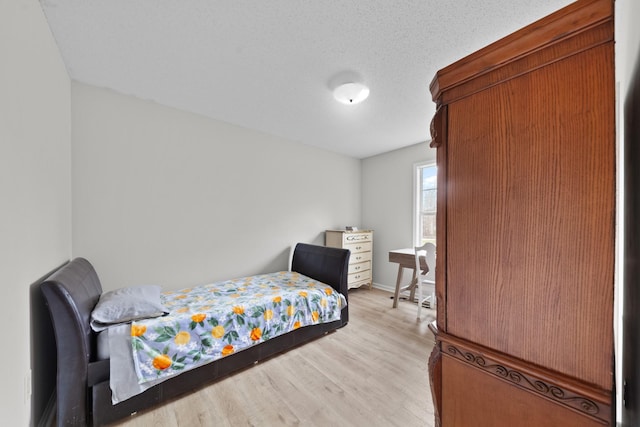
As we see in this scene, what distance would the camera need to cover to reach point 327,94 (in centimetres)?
229

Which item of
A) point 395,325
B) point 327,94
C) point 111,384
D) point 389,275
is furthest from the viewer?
point 389,275

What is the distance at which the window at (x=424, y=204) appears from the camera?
3715mm

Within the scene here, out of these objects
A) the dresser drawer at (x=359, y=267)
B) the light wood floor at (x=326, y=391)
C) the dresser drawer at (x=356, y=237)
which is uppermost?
the dresser drawer at (x=356, y=237)

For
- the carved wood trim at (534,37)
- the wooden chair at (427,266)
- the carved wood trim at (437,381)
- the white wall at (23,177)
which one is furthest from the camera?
the wooden chair at (427,266)

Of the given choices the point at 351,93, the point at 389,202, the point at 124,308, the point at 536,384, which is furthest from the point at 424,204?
the point at 124,308

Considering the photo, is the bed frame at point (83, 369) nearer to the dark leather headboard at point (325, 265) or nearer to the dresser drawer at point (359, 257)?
the dark leather headboard at point (325, 265)

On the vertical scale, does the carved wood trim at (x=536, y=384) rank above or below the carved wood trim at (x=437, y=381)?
above

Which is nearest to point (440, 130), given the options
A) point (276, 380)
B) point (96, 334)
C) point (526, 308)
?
point (526, 308)

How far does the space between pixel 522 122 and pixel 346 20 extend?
134cm

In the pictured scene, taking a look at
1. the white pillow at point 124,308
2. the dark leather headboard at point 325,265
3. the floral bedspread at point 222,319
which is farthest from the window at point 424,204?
the white pillow at point 124,308

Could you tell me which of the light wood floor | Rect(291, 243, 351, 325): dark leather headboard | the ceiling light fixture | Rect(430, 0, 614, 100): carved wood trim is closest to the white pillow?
the light wood floor

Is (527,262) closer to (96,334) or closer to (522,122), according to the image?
(522,122)

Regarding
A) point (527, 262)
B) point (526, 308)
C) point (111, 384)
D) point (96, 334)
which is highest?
point (527, 262)

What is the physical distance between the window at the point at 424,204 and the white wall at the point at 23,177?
13.0 feet
